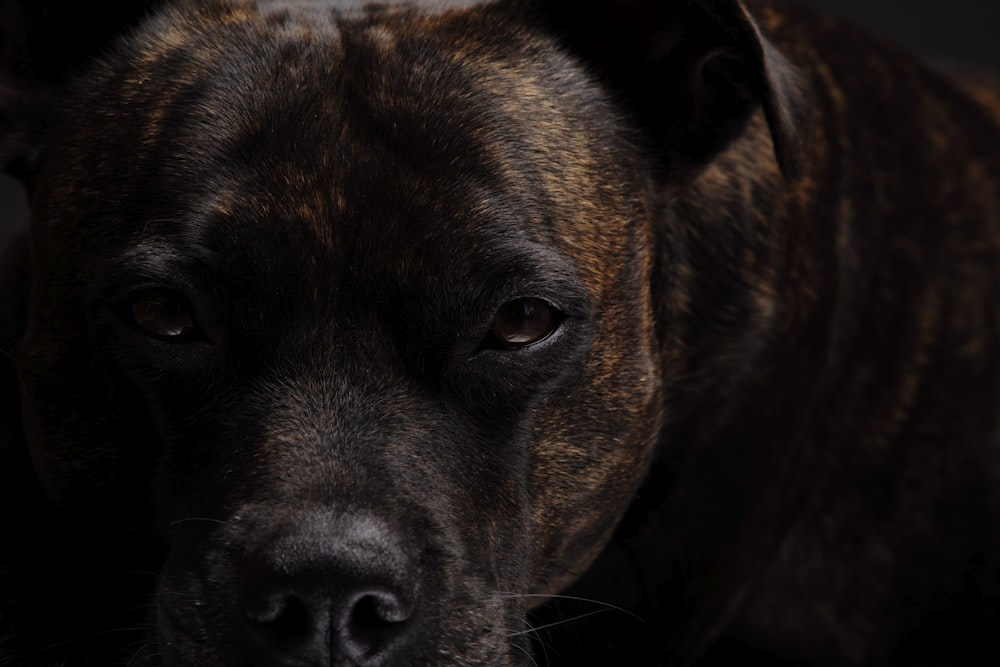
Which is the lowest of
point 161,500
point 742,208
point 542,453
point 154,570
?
point 154,570

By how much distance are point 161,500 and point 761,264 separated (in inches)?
51.4

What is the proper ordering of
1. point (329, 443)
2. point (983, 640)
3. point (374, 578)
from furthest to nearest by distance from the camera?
point (983, 640), point (329, 443), point (374, 578)

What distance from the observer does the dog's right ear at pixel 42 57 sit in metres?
2.78

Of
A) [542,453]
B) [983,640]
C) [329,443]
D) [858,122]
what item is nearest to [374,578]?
[329,443]

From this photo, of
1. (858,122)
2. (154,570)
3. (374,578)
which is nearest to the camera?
(374,578)

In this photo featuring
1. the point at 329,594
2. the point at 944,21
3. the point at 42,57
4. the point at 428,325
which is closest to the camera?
the point at 329,594

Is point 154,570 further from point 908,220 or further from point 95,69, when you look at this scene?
point 908,220

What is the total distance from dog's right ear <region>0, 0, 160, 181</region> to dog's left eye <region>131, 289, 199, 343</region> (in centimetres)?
47

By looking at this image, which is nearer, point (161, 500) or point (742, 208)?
point (161, 500)

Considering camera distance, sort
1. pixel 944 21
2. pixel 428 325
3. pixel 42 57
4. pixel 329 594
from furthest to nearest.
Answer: pixel 944 21 → pixel 42 57 → pixel 428 325 → pixel 329 594

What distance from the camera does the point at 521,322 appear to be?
2.54 meters

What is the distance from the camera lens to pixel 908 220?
11.8 feet

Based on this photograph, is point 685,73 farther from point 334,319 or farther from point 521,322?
point 334,319

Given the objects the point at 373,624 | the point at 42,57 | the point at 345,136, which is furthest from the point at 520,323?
the point at 42,57
